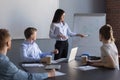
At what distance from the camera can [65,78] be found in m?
2.45

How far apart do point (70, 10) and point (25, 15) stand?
1105 mm

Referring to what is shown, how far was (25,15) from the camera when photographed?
15.7ft

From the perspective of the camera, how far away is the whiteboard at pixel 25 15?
459cm

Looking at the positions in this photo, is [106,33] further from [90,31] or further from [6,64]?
[90,31]

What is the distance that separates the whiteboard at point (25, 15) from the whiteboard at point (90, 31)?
1.95ft

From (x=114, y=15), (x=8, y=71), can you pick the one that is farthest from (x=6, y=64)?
(x=114, y=15)

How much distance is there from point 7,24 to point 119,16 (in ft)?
7.81

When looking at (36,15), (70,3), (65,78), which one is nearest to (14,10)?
(36,15)

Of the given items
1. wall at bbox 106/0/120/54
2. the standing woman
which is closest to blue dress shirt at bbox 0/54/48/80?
the standing woman

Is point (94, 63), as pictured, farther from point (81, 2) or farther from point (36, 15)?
point (81, 2)

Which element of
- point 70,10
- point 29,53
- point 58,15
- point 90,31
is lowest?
point 29,53

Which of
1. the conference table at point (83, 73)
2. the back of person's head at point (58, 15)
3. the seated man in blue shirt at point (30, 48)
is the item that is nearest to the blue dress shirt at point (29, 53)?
the seated man in blue shirt at point (30, 48)

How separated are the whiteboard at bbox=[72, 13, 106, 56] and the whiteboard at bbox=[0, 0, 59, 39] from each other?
0.59 meters

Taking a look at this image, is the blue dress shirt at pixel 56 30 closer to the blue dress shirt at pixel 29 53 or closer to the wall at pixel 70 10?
the wall at pixel 70 10
